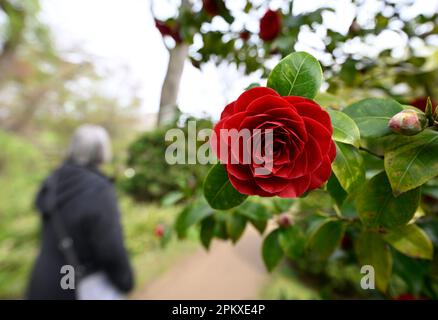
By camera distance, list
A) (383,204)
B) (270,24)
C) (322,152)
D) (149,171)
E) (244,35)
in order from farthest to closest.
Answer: (149,171) < (244,35) < (270,24) < (383,204) < (322,152)

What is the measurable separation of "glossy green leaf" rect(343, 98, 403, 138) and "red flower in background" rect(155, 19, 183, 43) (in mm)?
733

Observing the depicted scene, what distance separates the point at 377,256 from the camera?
0.61 meters

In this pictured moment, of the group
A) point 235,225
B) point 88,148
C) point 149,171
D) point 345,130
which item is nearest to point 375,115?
point 345,130

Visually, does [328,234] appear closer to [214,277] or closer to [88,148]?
[88,148]

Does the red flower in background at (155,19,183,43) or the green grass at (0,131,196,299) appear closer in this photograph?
the red flower in background at (155,19,183,43)

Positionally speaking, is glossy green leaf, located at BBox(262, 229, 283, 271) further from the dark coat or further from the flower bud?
the dark coat

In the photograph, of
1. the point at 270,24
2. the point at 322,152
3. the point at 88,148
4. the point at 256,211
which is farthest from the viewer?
the point at 88,148

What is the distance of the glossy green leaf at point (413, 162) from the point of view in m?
0.35

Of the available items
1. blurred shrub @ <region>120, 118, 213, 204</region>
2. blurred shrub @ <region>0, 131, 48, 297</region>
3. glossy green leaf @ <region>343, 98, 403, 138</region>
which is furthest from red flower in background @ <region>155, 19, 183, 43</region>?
blurred shrub @ <region>120, 118, 213, 204</region>

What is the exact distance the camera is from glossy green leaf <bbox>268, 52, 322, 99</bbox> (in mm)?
363

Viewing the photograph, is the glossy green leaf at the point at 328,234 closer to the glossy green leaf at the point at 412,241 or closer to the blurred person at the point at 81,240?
the glossy green leaf at the point at 412,241

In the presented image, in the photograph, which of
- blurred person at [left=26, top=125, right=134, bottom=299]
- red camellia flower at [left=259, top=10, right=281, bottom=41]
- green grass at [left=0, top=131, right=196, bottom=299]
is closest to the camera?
red camellia flower at [left=259, top=10, right=281, bottom=41]

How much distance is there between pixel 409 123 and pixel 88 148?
67.0 inches

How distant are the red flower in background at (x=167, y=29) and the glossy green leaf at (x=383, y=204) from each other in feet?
2.63
